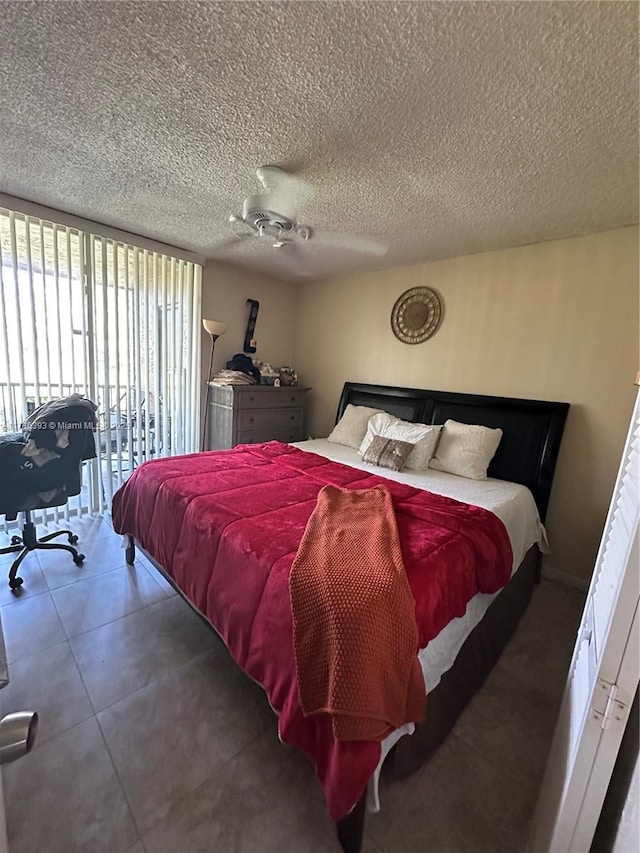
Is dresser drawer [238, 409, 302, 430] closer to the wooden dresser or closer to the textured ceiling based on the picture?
the wooden dresser

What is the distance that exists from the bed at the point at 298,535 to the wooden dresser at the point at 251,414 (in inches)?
29.1

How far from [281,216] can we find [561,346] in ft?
6.87

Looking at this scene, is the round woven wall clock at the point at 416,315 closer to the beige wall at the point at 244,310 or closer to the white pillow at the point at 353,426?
the white pillow at the point at 353,426

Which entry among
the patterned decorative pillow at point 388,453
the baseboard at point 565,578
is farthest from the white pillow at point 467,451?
the baseboard at point 565,578

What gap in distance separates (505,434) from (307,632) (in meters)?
2.16

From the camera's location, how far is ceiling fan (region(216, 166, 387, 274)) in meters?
1.92

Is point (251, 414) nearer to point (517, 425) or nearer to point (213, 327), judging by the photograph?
point (213, 327)

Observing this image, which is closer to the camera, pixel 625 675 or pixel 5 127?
pixel 625 675

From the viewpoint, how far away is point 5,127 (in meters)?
1.59

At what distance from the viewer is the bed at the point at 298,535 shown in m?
1.14

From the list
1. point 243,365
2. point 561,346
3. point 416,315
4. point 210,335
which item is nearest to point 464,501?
point 561,346

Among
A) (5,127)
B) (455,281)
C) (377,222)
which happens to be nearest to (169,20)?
Result: (5,127)

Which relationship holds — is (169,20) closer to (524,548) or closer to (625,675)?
(625,675)

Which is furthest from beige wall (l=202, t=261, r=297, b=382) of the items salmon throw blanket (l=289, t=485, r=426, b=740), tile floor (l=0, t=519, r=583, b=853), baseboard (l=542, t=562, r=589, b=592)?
baseboard (l=542, t=562, r=589, b=592)
